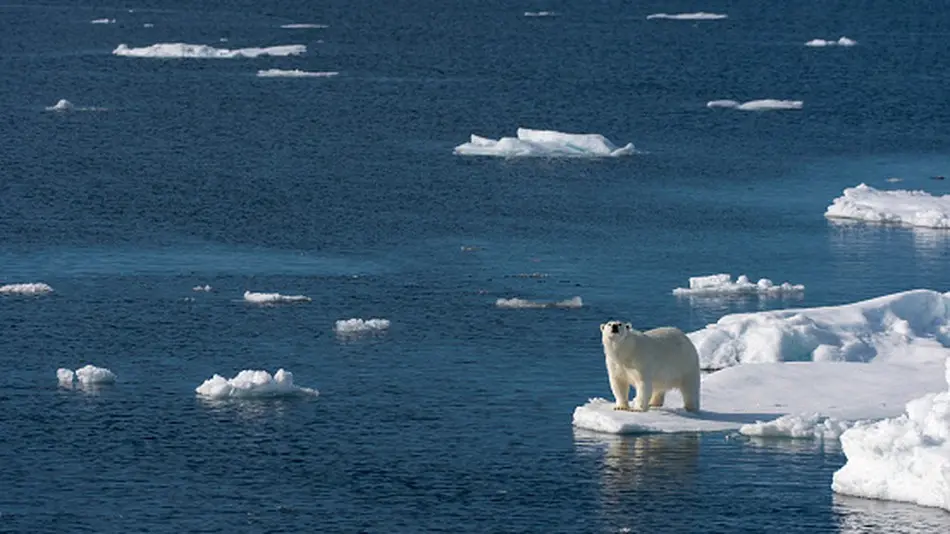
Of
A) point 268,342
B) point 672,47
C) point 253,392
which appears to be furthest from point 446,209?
point 672,47

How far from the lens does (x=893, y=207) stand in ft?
176

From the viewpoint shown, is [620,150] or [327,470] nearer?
[327,470]

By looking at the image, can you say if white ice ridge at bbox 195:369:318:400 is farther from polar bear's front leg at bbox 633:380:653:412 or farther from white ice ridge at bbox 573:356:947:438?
polar bear's front leg at bbox 633:380:653:412

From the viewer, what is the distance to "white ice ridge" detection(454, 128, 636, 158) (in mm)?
64625

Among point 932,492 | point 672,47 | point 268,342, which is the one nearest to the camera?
point 932,492

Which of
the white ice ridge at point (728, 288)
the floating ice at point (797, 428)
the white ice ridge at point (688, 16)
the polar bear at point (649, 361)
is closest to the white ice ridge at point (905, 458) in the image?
the floating ice at point (797, 428)

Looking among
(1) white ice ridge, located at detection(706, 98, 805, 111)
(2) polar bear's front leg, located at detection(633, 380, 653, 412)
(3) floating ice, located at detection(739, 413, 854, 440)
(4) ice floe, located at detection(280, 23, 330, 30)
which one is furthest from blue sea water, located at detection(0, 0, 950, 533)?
(4) ice floe, located at detection(280, 23, 330, 30)

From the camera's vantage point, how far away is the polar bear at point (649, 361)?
30.2 m

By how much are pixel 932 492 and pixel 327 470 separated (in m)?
8.46

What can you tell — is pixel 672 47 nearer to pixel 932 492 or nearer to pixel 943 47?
pixel 943 47

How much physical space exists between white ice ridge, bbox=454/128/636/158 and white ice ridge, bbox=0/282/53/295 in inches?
943

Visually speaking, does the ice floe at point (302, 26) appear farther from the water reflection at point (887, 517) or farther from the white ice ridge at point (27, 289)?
the water reflection at point (887, 517)

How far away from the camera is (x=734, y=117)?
76062 mm

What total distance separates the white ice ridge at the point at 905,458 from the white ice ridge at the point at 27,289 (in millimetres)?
21013
